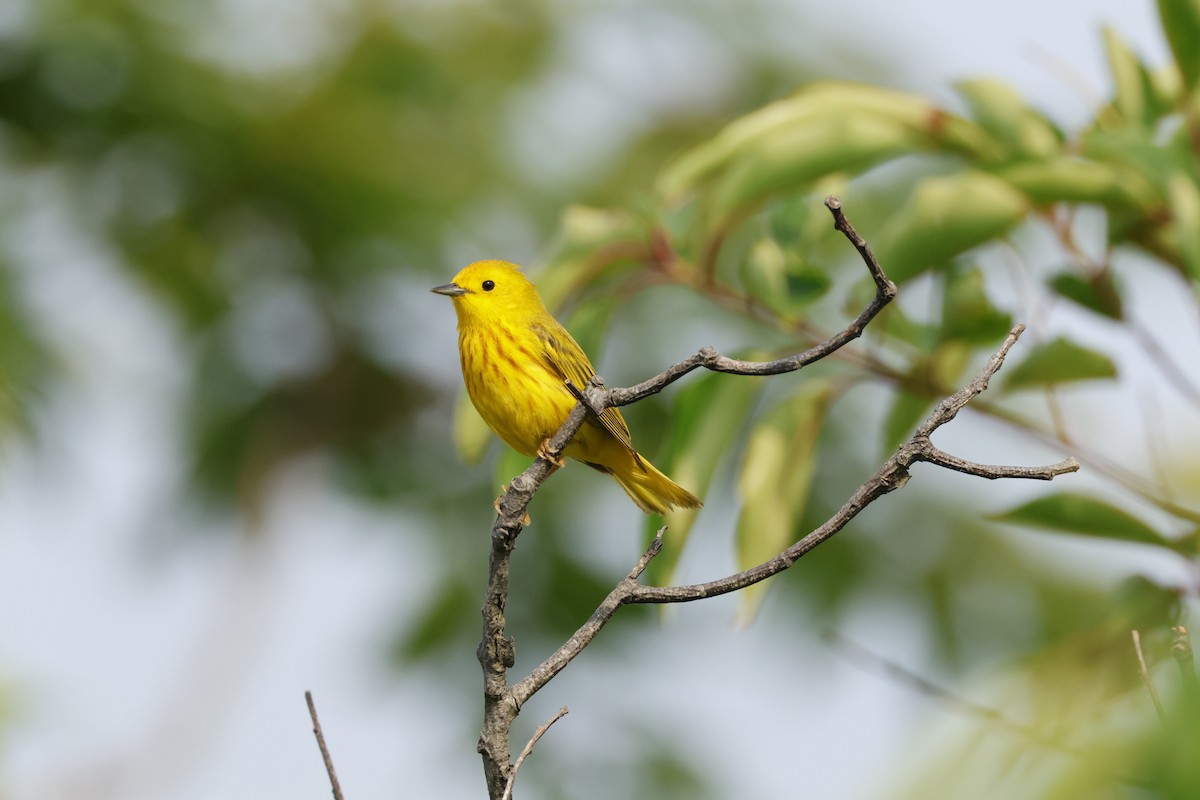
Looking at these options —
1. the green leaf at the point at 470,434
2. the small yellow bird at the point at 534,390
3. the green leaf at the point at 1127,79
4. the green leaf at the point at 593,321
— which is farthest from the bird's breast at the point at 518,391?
the green leaf at the point at 1127,79

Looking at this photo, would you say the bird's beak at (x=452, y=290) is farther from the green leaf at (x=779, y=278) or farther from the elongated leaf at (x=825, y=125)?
the green leaf at (x=779, y=278)

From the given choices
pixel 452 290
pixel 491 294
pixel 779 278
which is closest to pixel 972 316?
pixel 779 278

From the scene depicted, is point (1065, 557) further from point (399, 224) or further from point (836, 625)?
point (399, 224)

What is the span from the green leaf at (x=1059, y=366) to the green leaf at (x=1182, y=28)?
0.57 metres

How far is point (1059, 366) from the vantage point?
8.21 ft

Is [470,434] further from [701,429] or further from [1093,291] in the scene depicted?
[1093,291]

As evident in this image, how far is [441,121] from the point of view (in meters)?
8.97

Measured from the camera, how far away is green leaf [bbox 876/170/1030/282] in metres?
2.31

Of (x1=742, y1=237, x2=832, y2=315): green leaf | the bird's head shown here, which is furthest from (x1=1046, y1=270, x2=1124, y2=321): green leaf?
the bird's head

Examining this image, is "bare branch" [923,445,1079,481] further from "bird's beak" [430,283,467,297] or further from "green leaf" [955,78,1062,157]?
"bird's beak" [430,283,467,297]

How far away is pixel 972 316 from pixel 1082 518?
42 cm

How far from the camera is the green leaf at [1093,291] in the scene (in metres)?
2.53

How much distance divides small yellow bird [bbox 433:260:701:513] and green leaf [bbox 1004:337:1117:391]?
3.55 ft

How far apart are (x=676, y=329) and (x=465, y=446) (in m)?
4.58
